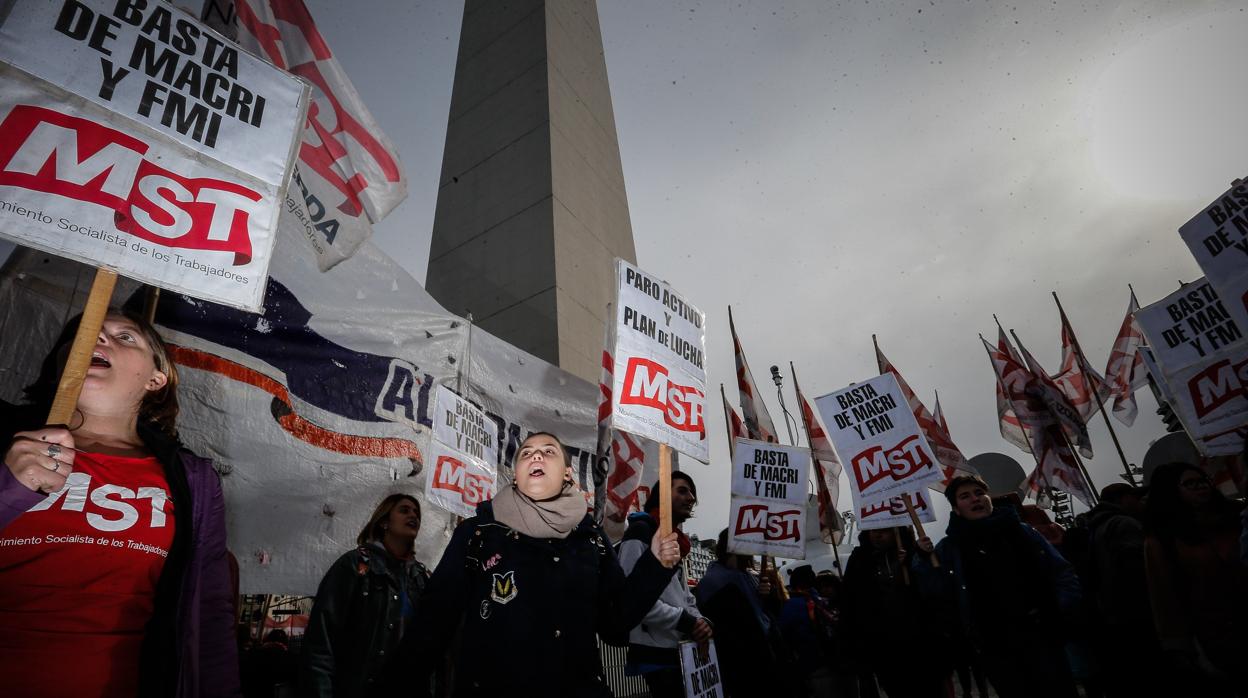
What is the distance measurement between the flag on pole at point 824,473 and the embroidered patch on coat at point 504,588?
7.75m

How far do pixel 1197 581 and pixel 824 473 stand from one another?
680 cm

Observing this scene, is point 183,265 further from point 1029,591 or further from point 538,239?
point 538,239

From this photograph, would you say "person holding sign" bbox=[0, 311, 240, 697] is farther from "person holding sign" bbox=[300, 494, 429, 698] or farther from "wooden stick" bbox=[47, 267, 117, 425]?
"person holding sign" bbox=[300, 494, 429, 698]

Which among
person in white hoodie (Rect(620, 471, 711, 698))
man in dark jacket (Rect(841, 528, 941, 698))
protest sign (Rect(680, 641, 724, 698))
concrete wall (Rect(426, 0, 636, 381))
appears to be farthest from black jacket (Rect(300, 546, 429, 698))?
concrete wall (Rect(426, 0, 636, 381))

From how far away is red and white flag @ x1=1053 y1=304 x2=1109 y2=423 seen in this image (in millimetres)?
11727

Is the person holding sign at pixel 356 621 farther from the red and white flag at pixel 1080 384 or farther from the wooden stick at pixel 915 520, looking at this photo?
the red and white flag at pixel 1080 384

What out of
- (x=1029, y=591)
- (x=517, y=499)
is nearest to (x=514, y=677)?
(x=517, y=499)

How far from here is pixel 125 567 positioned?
152 cm

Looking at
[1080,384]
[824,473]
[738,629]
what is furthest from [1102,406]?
[738,629]

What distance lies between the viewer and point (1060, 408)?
10.8 meters

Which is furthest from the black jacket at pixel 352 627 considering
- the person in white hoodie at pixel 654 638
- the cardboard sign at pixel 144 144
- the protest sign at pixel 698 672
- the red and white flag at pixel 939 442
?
the red and white flag at pixel 939 442

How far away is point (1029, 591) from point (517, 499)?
334 cm

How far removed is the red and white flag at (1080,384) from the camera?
462 inches

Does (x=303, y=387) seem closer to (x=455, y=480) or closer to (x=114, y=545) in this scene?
(x=455, y=480)
